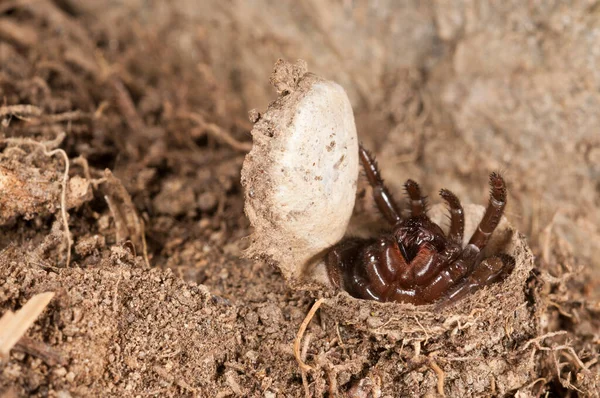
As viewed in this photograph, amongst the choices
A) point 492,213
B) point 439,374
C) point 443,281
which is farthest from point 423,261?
point 439,374

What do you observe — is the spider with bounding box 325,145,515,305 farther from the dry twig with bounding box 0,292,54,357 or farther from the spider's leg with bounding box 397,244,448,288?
the dry twig with bounding box 0,292,54,357

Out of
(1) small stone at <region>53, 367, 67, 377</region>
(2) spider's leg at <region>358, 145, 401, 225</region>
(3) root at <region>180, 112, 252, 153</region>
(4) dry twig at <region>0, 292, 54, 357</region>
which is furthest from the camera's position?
(3) root at <region>180, 112, 252, 153</region>

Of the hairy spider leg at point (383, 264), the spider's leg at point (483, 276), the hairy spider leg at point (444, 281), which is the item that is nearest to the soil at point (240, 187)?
the spider's leg at point (483, 276)

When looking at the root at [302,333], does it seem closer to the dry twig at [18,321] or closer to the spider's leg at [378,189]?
the spider's leg at [378,189]

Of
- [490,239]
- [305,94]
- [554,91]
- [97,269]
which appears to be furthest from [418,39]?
[97,269]

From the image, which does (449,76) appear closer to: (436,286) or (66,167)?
(436,286)

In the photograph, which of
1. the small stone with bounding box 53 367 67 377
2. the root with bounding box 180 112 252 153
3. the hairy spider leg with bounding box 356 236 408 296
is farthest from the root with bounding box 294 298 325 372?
the root with bounding box 180 112 252 153

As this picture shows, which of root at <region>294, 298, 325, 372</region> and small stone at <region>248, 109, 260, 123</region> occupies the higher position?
small stone at <region>248, 109, 260, 123</region>
